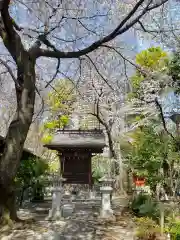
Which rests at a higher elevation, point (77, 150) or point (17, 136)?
point (77, 150)

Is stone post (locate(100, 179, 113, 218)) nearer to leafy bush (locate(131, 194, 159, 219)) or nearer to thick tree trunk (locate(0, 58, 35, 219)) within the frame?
leafy bush (locate(131, 194, 159, 219))

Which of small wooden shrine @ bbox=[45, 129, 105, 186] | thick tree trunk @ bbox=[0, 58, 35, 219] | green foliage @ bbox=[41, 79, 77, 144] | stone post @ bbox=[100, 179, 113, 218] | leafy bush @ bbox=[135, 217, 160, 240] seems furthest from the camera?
green foliage @ bbox=[41, 79, 77, 144]

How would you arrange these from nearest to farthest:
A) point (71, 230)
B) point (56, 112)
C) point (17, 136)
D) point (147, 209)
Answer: point (17, 136)
point (71, 230)
point (147, 209)
point (56, 112)

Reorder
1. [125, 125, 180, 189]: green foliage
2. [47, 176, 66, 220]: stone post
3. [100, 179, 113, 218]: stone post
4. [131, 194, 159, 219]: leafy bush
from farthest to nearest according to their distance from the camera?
[100, 179, 113, 218]: stone post
[47, 176, 66, 220]: stone post
[125, 125, 180, 189]: green foliage
[131, 194, 159, 219]: leafy bush

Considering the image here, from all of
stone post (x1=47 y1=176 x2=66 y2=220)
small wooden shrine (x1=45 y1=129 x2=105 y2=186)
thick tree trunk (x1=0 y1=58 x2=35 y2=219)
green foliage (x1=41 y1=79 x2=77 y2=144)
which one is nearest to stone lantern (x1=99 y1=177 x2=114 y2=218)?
stone post (x1=47 y1=176 x2=66 y2=220)

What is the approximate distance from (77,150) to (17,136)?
8.91 meters

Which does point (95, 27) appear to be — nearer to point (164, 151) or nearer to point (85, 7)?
point (85, 7)

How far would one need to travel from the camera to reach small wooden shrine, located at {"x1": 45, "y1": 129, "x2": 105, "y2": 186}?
1552cm

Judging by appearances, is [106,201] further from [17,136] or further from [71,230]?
[17,136]

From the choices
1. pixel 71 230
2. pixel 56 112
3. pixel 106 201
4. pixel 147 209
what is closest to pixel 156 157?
pixel 147 209

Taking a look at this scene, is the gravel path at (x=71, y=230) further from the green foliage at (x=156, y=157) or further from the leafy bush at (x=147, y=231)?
the green foliage at (x=156, y=157)

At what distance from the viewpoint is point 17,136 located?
24.2ft

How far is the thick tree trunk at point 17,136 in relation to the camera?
7223 mm

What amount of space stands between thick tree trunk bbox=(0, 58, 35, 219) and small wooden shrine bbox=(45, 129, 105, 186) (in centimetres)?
784
